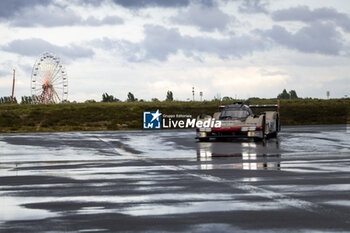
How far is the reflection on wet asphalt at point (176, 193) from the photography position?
6.61 meters

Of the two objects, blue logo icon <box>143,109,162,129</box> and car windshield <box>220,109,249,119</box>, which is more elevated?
car windshield <box>220,109,249,119</box>

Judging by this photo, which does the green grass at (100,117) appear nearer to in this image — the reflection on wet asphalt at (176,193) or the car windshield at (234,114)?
the car windshield at (234,114)

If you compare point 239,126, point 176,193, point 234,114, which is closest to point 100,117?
point 234,114

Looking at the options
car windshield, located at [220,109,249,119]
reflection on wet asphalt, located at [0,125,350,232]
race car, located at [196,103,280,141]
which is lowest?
reflection on wet asphalt, located at [0,125,350,232]

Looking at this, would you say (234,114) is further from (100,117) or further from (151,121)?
(100,117)

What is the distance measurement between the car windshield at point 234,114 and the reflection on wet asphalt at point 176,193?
7777 millimetres

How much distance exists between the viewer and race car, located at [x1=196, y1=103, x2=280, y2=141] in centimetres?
2281

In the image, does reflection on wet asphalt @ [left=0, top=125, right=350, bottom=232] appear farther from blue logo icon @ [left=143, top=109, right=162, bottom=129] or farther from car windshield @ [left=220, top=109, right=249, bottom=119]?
blue logo icon @ [left=143, top=109, right=162, bottom=129]

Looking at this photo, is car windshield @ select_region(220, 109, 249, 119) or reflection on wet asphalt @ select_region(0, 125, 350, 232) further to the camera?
car windshield @ select_region(220, 109, 249, 119)

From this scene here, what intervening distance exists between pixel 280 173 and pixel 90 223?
241 inches

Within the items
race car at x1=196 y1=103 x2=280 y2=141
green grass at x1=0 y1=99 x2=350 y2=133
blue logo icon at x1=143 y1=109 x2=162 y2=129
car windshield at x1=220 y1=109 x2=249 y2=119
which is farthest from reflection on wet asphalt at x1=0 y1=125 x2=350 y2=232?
green grass at x1=0 y1=99 x2=350 y2=133

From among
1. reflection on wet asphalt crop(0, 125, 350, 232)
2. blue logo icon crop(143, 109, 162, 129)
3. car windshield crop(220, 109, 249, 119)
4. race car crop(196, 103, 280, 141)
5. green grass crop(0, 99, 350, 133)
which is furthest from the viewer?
green grass crop(0, 99, 350, 133)

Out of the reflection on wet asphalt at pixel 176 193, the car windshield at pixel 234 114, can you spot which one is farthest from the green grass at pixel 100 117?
the reflection on wet asphalt at pixel 176 193

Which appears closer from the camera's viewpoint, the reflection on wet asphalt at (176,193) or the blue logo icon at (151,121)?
the reflection on wet asphalt at (176,193)
